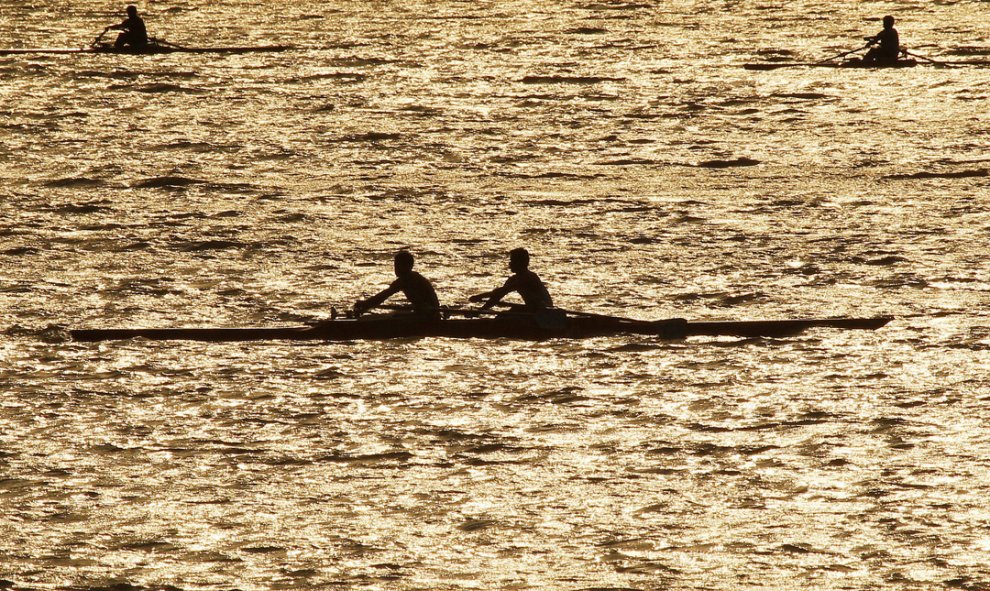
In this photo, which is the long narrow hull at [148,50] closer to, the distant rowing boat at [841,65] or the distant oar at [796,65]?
the distant oar at [796,65]

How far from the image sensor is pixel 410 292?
480 inches

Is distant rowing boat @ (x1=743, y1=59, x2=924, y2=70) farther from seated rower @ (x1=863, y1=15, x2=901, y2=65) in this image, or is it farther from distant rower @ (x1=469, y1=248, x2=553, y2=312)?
distant rower @ (x1=469, y1=248, x2=553, y2=312)

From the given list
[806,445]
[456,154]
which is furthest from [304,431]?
[456,154]

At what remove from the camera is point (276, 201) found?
678 inches

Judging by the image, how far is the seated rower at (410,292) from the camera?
39.8 ft

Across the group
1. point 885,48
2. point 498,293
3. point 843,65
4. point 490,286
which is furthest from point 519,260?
point 885,48

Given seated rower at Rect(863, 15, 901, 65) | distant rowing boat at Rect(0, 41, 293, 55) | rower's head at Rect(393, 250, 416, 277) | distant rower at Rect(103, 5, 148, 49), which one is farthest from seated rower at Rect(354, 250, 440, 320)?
distant rower at Rect(103, 5, 148, 49)

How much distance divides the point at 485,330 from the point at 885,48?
40.7ft

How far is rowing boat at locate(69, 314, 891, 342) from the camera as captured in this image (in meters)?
12.2

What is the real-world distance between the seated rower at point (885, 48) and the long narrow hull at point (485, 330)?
1094cm

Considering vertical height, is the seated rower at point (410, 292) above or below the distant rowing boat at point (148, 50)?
below

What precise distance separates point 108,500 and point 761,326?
5440 millimetres

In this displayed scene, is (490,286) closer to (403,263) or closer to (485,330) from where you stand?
(485,330)

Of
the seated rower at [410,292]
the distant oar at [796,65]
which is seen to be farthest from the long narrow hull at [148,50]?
the seated rower at [410,292]
